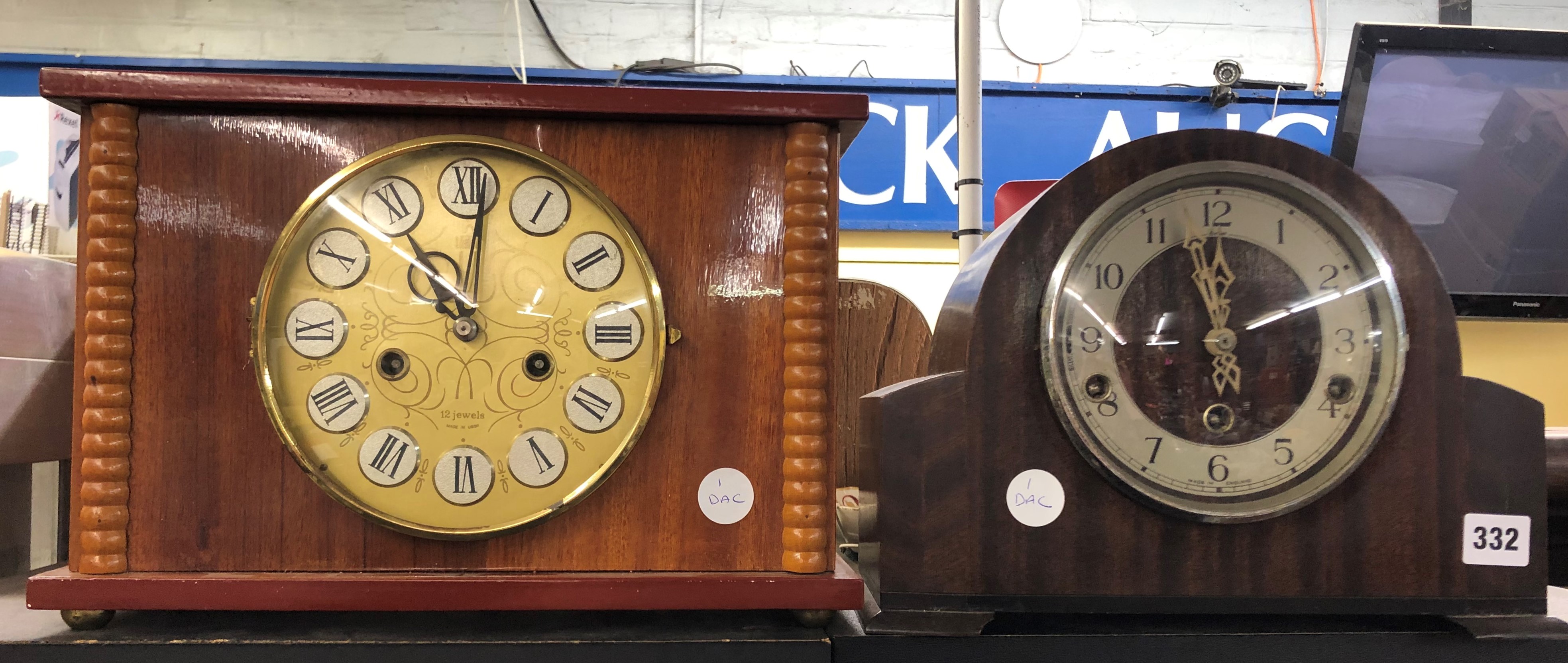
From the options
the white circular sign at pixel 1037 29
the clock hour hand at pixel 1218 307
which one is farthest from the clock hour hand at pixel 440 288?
the white circular sign at pixel 1037 29

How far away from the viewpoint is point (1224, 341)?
0.81m

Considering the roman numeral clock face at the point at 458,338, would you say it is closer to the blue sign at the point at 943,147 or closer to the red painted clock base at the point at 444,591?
the red painted clock base at the point at 444,591

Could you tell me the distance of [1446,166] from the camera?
1.80m

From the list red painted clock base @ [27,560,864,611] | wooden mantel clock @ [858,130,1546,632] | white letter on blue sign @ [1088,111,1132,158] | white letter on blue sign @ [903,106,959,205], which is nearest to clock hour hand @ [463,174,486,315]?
red painted clock base @ [27,560,864,611]

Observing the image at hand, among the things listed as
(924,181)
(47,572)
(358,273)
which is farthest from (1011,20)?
(47,572)

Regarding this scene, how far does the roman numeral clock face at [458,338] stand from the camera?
0.79 m

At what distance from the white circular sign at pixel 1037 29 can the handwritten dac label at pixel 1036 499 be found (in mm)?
2422

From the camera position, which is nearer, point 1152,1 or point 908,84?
point 908,84

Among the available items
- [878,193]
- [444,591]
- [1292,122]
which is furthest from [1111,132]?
[444,591]

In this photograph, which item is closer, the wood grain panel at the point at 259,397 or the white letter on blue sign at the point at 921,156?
the wood grain panel at the point at 259,397

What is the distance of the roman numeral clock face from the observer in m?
0.79

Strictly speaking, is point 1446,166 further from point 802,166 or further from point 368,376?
point 368,376

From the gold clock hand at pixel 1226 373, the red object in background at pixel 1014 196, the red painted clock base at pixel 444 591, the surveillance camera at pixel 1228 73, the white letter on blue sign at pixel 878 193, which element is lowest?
the red painted clock base at pixel 444 591

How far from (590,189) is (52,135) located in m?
0.77
